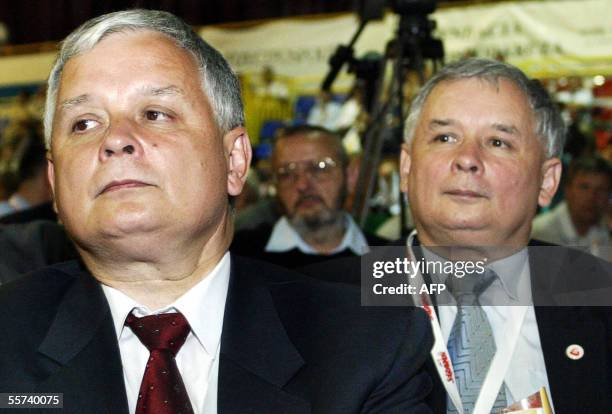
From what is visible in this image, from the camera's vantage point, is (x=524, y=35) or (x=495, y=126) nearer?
(x=495, y=126)

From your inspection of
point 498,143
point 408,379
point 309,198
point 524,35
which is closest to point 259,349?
point 408,379

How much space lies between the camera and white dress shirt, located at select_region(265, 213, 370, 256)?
10.4 ft

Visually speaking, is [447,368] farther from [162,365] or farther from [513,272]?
[162,365]

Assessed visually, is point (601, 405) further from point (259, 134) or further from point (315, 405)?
point (259, 134)

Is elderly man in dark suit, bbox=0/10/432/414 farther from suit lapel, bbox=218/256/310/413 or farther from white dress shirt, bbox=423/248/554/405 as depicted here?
white dress shirt, bbox=423/248/554/405

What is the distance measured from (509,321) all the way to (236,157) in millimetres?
719

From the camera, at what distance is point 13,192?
3.99 metres

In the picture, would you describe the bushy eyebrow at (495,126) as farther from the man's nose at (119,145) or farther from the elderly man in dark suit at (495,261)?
the man's nose at (119,145)

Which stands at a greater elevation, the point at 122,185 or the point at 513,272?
the point at 122,185

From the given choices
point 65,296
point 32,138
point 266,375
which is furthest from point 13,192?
point 266,375

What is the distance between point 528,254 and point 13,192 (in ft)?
9.02

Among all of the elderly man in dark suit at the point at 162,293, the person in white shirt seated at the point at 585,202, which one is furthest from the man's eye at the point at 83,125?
the person in white shirt seated at the point at 585,202

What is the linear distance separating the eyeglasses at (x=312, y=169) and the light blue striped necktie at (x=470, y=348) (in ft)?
5.25

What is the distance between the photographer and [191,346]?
4.85 feet
